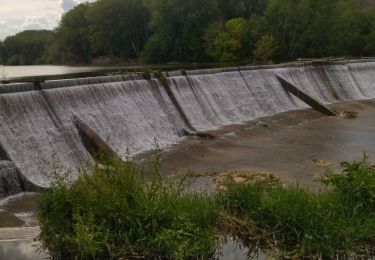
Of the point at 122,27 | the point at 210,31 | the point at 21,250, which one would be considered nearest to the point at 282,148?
the point at 21,250

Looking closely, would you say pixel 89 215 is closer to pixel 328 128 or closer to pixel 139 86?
pixel 139 86

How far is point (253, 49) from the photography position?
174ft

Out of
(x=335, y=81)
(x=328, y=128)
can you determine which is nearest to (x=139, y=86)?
(x=328, y=128)

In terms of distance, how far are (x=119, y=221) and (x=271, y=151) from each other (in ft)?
36.5

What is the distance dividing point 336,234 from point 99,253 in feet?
10.8

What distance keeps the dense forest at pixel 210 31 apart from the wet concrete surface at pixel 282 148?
89.4ft

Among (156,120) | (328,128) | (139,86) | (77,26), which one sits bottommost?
(328,128)

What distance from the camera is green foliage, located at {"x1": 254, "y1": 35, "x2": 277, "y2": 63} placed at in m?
49.3

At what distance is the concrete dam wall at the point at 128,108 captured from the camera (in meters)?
13.8

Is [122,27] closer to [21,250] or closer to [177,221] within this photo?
[21,250]

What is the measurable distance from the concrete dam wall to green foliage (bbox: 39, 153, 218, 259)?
864mm

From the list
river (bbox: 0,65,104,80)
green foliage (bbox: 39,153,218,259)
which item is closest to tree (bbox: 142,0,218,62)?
river (bbox: 0,65,104,80)

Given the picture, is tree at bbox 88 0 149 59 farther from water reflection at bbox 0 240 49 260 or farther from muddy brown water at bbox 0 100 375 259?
water reflection at bbox 0 240 49 260

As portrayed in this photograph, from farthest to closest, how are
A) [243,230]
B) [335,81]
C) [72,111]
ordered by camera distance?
1. [335,81]
2. [72,111]
3. [243,230]
